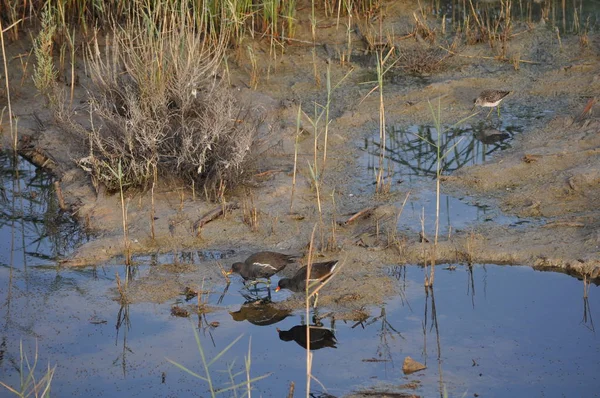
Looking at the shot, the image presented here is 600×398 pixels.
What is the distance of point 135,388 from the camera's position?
4.80 metres

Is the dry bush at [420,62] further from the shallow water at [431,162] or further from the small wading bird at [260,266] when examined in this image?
the small wading bird at [260,266]

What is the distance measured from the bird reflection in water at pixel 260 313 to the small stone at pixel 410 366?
0.97 metres

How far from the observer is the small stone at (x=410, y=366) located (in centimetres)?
483

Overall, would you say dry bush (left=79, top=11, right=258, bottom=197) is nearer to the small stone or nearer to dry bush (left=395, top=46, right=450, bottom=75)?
the small stone

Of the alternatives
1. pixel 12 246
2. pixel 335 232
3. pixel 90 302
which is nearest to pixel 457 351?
pixel 335 232

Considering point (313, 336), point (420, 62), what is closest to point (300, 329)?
point (313, 336)

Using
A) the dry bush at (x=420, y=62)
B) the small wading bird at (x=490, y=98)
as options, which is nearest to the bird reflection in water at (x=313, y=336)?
the small wading bird at (x=490, y=98)

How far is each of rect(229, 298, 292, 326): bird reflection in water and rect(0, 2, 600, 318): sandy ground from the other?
12 cm

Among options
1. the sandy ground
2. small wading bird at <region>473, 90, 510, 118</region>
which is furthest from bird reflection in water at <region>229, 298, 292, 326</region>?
small wading bird at <region>473, 90, 510, 118</region>

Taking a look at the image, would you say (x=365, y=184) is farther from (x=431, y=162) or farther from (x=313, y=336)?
(x=313, y=336)

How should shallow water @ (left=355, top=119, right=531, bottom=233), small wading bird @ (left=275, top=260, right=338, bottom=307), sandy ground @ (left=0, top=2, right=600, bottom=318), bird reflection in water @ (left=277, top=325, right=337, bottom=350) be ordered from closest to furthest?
bird reflection in water @ (left=277, top=325, right=337, bottom=350) → small wading bird @ (left=275, top=260, right=338, bottom=307) → sandy ground @ (left=0, top=2, right=600, bottom=318) → shallow water @ (left=355, top=119, right=531, bottom=233)

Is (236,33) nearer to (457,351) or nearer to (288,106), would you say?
(288,106)

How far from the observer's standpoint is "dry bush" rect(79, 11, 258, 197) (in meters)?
6.97

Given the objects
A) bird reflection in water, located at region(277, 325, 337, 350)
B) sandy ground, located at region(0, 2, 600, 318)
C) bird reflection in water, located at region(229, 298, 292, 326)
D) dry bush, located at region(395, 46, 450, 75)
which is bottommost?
bird reflection in water, located at region(277, 325, 337, 350)
